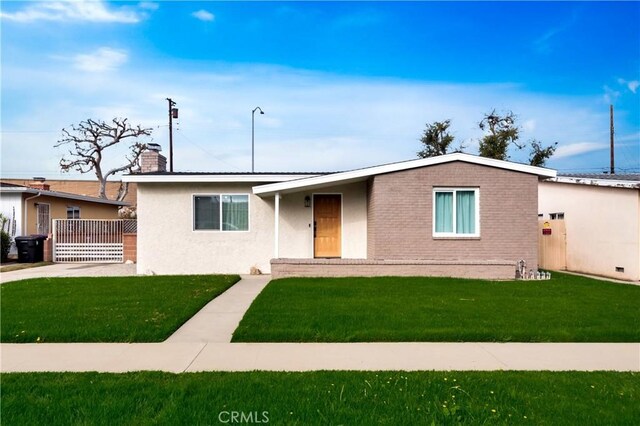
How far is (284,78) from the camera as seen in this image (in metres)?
19.0

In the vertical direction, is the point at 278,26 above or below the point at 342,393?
above

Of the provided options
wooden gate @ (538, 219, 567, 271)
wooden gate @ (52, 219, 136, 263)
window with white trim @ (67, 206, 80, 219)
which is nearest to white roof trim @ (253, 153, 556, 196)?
wooden gate @ (538, 219, 567, 271)

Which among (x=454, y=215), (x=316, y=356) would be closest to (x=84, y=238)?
(x=454, y=215)

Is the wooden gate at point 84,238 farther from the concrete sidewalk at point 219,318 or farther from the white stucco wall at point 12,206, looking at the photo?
the concrete sidewalk at point 219,318

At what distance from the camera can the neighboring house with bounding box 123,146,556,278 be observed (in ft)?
43.6

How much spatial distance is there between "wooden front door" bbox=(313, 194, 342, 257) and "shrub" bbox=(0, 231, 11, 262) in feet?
45.6

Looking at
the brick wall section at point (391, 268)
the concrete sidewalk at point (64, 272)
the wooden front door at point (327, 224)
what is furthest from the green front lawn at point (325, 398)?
the concrete sidewalk at point (64, 272)

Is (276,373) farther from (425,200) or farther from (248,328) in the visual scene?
(425,200)

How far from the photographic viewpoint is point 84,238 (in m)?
19.8

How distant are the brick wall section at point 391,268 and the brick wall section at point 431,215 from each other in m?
0.58

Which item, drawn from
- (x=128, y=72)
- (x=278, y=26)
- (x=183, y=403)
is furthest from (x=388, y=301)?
(x=128, y=72)

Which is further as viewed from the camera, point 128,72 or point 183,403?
point 128,72

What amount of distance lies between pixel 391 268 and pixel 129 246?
1148 centimetres

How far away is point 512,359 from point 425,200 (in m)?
8.01
